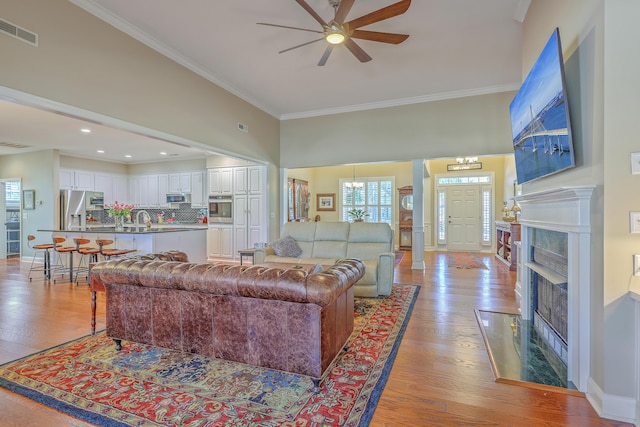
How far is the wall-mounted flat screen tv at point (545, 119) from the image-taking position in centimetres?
201

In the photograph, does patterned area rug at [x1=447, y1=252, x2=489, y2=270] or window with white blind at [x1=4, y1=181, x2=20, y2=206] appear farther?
window with white blind at [x1=4, y1=181, x2=20, y2=206]

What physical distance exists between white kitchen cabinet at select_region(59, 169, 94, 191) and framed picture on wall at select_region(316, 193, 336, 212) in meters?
6.52

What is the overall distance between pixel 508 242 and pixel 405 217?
3.09m

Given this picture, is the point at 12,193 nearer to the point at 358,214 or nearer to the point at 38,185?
the point at 38,185

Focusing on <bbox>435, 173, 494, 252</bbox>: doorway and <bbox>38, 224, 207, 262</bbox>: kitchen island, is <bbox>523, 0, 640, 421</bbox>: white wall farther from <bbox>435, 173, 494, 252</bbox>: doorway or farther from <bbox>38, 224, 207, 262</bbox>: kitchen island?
<bbox>435, 173, 494, 252</bbox>: doorway

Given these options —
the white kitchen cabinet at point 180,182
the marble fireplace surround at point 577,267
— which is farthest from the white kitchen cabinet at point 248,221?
the marble fireplace surround at point 577,267

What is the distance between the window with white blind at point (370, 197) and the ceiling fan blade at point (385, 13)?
696cm

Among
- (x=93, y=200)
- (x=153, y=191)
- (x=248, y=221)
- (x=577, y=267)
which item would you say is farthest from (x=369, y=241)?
(x=93, y=200)

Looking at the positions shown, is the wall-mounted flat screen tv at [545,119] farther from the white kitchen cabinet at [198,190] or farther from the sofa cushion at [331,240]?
the white kitchen cabinet at [198,190]

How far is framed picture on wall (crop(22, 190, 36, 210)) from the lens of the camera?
7.41 m

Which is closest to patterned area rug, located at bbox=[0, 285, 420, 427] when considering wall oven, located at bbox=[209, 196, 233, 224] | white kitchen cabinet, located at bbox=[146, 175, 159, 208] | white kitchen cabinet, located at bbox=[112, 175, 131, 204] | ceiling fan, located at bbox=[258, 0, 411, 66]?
ceiling fan, located at bbox=[258, 0, 411, 66]

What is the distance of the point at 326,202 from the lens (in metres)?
10.3

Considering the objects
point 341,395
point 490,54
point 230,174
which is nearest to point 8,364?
point 341,395

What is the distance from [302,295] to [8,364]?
95.6 inches
